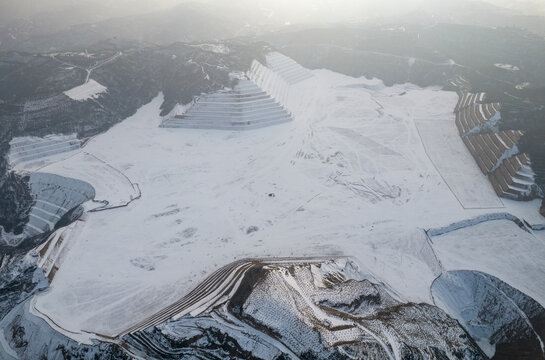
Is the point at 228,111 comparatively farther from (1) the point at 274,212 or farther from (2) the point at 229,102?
(1) the point at 274,212

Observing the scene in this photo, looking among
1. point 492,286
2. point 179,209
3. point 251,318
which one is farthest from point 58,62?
point 492,286

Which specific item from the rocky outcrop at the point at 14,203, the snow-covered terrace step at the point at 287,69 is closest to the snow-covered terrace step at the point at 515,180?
the snow-covered terrace step at the point at 287,69

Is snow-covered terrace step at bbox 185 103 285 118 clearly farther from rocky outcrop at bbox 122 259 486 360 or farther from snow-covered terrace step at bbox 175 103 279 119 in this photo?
rocky outcrop at bbox 122 259 486 360

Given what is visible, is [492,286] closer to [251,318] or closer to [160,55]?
[251,318]

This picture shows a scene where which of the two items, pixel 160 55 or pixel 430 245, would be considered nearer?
pixel 430 245

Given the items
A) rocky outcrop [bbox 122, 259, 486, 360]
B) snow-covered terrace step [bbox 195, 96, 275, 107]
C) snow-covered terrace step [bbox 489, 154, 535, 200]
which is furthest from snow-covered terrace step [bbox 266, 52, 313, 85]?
rocky outcrop [bbox 122, 259, 486, 360]
